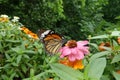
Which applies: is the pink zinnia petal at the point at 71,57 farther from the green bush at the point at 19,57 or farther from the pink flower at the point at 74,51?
the green bush at the point at 19,57

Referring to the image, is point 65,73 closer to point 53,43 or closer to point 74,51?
point 74,51

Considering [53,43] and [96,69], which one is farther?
[53,43]

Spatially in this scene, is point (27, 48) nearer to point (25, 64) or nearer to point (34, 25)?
point (25, 64)

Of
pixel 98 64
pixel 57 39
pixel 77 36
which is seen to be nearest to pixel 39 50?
pixel 57 39

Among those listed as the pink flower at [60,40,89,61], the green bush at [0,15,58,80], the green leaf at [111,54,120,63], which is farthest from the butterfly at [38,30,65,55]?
the green leaf at [111,54,120,63]

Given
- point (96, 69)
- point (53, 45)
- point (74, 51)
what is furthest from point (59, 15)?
point (96, 69)

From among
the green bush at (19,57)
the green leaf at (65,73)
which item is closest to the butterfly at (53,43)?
the green bush at (19,57)
